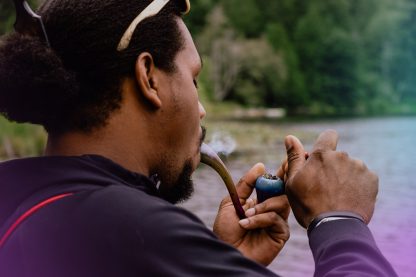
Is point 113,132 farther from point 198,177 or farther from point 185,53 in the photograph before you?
point 198,177

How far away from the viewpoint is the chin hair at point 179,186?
1647mm

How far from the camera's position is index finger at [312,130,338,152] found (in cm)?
158

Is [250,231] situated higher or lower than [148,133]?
lower

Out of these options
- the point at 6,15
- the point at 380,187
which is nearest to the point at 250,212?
the point at 6,15

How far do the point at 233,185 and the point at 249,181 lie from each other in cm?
9

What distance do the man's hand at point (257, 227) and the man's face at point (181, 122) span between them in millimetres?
231

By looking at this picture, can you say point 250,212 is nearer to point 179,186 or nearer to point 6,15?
point 179,186

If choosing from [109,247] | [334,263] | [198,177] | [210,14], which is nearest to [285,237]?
[334,263]

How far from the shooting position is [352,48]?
6175cm

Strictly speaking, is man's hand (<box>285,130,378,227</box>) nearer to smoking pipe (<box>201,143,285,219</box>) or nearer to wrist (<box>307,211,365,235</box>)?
wrist (<box>307,211,365,235</box>)

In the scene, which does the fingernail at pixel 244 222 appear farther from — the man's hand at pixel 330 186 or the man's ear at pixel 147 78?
the man's ear at pixel 147 78

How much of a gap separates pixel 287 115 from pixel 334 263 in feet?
170

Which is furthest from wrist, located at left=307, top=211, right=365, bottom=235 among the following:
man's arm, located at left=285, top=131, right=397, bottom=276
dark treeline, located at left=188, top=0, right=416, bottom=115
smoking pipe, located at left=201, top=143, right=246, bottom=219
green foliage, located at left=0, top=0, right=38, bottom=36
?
dark treeline, located at left=188, top=0, right=416, bottom=115

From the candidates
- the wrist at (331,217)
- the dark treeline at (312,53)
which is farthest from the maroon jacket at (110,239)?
the dark treeline at (312,53)
